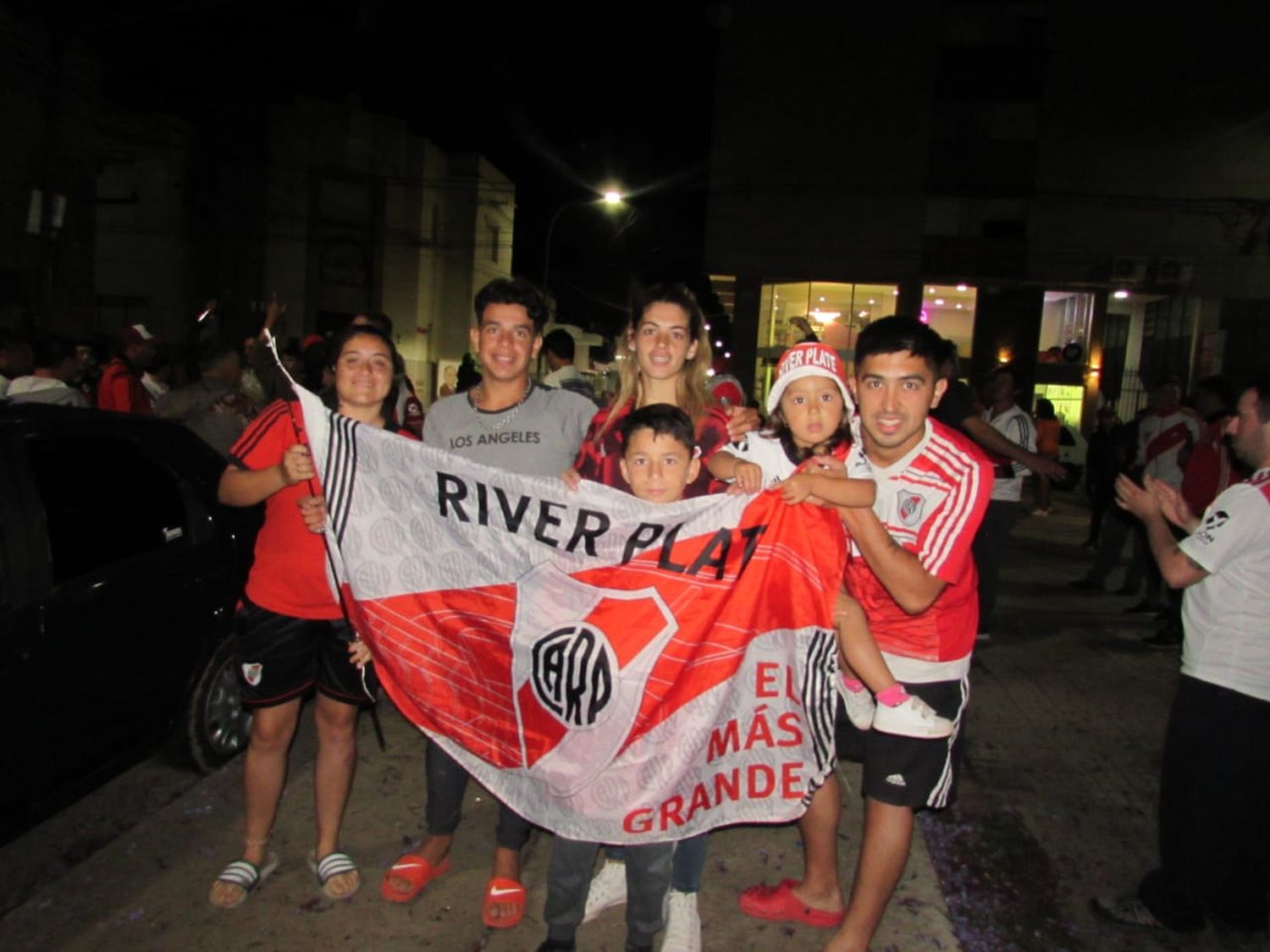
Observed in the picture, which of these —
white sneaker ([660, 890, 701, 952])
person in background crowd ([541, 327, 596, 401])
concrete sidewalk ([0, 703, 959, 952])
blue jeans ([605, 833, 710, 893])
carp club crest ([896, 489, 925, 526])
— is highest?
person in background crowd ([541, 327, 596, 401])

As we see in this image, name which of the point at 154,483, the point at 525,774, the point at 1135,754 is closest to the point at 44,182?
the point at 154,483

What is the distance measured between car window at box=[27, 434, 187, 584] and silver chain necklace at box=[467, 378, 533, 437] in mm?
1570

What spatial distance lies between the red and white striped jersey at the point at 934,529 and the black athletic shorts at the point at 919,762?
12 cm

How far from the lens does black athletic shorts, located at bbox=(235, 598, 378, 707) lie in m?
3.15

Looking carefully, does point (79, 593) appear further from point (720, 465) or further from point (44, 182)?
point (44, 182)

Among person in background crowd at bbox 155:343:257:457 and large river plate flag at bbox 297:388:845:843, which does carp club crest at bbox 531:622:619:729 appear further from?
person in background crowd at bbox 155:343:257:457

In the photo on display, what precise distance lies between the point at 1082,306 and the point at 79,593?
30.7 m

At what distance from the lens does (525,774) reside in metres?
2.91

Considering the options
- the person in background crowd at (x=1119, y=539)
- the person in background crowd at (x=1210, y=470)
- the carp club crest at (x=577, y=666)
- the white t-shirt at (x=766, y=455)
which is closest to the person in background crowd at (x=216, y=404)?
the carp club crest at (x=577, y=666)

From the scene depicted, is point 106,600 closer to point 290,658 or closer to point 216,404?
point 290,658

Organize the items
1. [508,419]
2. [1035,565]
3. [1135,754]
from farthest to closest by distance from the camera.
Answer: [1035,565], [1135,754], [508,419]

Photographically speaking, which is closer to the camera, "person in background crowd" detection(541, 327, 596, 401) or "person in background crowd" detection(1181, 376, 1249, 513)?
"person in background crowd" detection(1181, 376, 1249, 513)

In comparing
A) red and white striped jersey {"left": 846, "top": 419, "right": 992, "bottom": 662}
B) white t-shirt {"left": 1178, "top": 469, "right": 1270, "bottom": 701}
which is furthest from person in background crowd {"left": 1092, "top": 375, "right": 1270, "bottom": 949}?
red and white striped jersey {"left": 846, "top": 419, "right": 992, "bottom": 662}

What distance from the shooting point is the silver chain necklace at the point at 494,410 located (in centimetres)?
327
